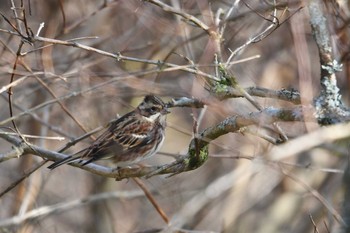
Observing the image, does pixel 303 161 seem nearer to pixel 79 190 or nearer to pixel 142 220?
pixel 142 220

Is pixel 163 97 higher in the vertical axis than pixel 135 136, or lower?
higher

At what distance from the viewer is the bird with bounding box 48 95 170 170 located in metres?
7.25

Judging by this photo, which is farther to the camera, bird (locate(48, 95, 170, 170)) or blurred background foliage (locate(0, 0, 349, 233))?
blurred background foliage (locate(0, 0, 349, 233))

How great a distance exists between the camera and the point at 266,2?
6637 mm

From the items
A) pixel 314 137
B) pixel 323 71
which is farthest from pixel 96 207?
pixel 314 137

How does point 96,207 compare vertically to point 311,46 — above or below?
below

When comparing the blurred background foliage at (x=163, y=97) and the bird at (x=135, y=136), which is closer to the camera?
the bird at (x=135, y=136)

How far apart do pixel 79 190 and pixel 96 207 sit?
224 cm

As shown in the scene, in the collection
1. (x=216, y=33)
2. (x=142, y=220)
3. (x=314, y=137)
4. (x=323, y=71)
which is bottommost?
(x=142, y=220)

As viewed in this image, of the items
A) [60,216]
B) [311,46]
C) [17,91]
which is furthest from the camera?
[60,216]

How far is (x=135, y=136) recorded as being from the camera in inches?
299

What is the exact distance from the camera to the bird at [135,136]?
725 centimetres

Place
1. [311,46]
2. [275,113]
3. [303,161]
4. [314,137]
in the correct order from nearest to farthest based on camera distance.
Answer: [314,137] < [275,113] < [303,161] < [311,46]

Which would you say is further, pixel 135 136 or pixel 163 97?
pixel 163 97
